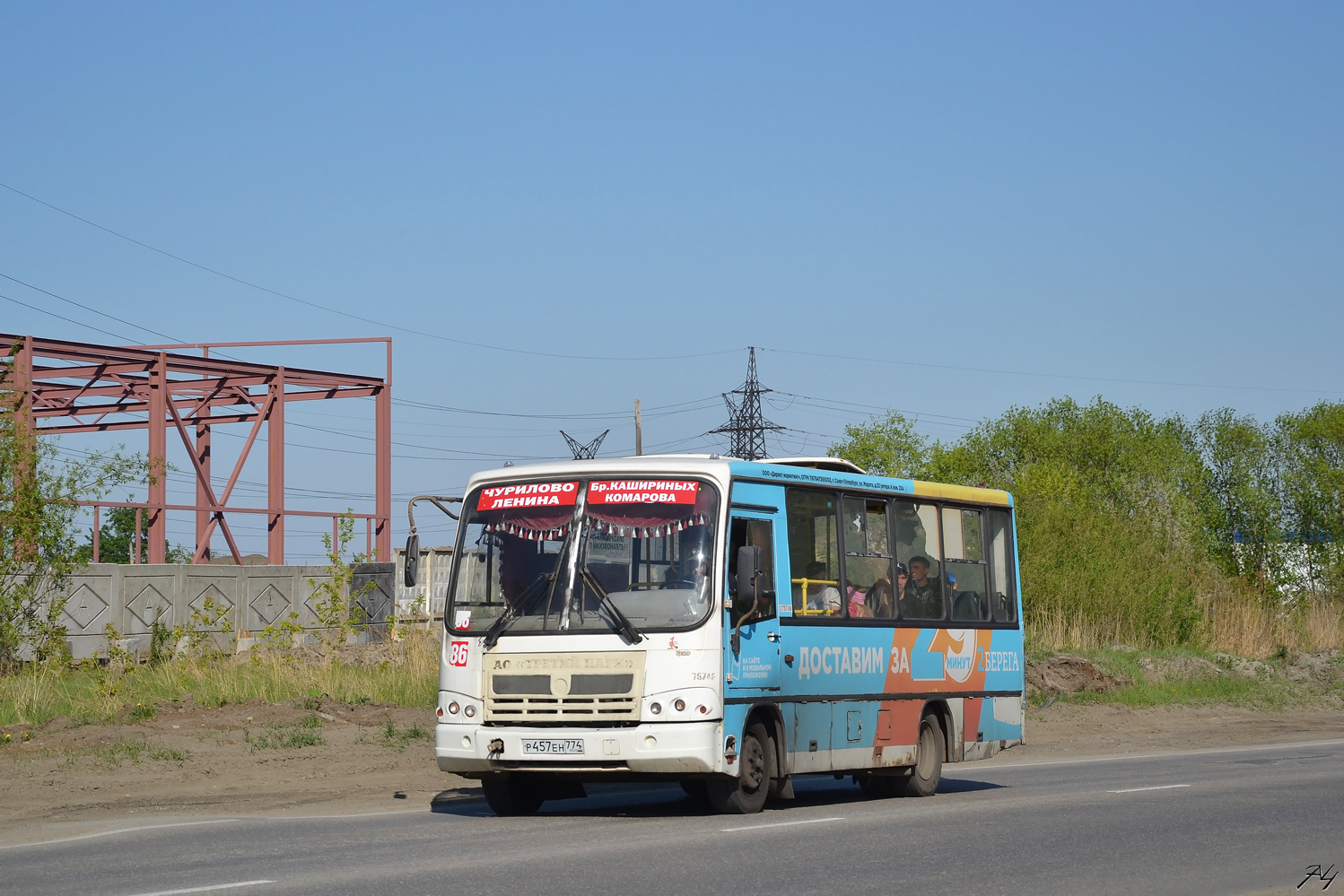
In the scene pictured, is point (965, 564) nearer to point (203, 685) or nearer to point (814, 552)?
point (814, 552)

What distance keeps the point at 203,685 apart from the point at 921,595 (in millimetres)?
10549

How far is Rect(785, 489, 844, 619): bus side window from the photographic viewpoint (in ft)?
45.4

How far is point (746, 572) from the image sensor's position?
40.7 feet

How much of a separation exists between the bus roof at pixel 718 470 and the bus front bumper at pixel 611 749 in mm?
2130

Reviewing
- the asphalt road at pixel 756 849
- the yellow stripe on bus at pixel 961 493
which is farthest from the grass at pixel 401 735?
the yellow stripe on bus at pixel 961 493

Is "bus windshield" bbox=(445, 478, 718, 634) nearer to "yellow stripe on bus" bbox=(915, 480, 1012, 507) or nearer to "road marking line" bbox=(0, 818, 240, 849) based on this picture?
"road marking line" bbox=(0, 818, 240, 849)

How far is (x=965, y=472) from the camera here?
298 feet

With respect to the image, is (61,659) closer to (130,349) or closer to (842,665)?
(842,665)

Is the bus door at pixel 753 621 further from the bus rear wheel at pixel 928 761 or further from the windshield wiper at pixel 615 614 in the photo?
the bus rear wheel at pixel 928 761

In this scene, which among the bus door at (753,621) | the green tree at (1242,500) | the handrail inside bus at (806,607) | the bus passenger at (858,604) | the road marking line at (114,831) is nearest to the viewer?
the road marking line at (114,831)

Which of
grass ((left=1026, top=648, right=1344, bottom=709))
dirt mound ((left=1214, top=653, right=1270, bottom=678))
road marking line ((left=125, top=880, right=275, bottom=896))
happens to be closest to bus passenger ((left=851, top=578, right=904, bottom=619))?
road marking line ((left=125, top=880, right=275, bottom=896))

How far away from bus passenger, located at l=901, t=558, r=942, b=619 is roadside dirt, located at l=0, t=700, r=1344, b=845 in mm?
4709

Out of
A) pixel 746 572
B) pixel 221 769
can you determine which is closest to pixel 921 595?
pixel 746 572

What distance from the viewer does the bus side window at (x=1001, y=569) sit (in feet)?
55.6
